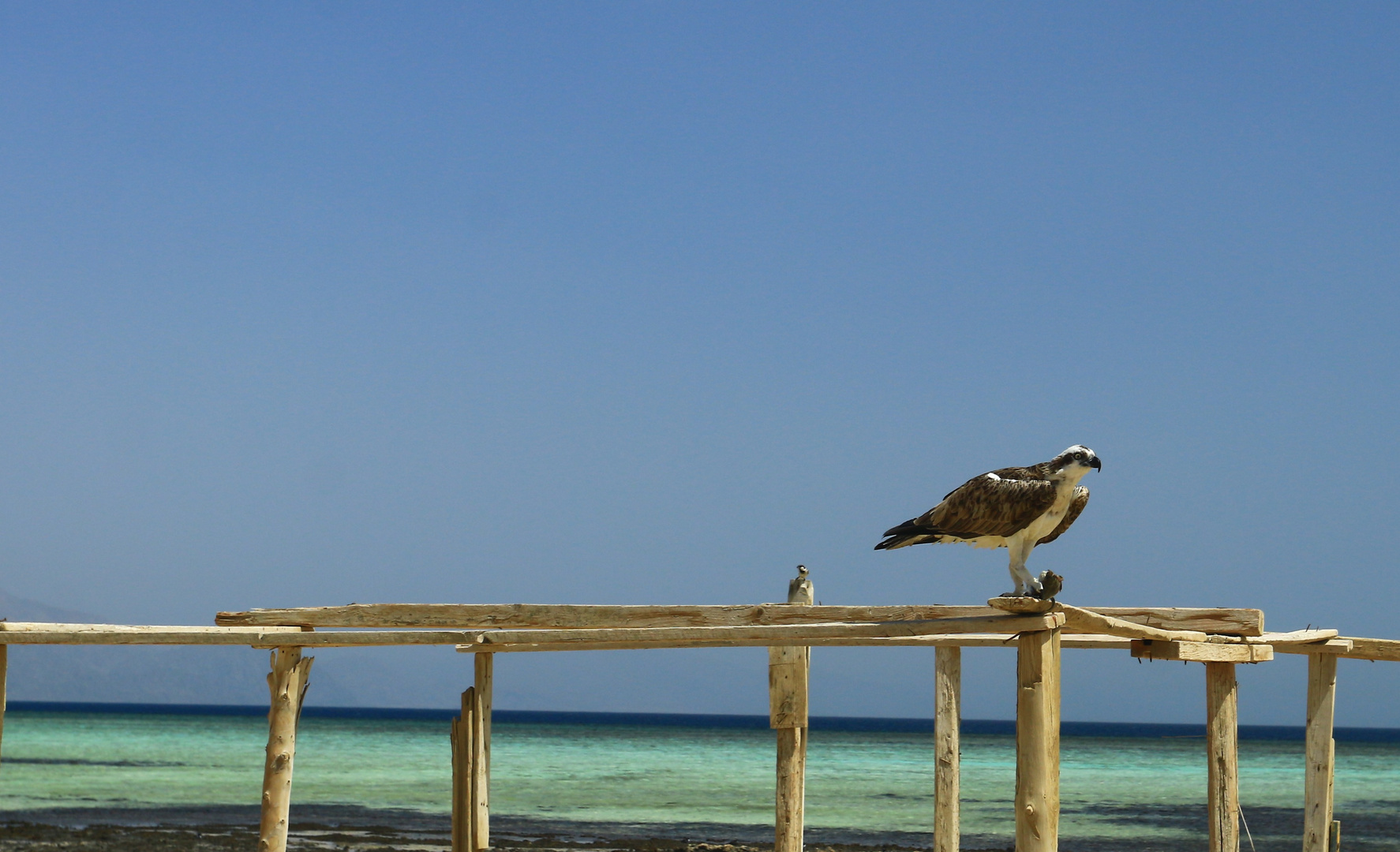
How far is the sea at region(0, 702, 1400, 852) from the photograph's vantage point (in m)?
28.4

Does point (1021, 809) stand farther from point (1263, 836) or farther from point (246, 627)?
point (1263, 836)

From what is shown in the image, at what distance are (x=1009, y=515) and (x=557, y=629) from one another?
3.48 m

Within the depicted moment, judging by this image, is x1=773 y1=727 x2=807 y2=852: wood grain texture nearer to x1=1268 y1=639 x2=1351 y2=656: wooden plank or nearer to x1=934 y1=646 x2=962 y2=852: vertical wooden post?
x1=934 y1=646 x2=962 y2=852: vertical wooden post

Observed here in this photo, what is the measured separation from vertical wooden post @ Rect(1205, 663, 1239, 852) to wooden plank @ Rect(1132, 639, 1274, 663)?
864 millimetres

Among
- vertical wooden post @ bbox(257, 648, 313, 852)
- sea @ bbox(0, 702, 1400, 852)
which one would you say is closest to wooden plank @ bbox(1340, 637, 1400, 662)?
sea @ bbox(0, 702, 1400, 852)

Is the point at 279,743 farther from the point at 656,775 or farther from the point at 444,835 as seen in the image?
the point at 656,775

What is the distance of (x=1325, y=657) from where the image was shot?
13031 mm

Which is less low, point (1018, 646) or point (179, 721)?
point (1018, 646)

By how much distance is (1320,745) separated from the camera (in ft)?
43.0

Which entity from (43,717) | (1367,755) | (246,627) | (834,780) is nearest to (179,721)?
(43,717)

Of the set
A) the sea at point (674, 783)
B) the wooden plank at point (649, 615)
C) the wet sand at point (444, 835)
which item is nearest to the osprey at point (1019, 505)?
the wooden plank at point (649, 615)

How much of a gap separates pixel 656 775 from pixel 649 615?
33220mm

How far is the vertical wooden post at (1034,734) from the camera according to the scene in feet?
26.3

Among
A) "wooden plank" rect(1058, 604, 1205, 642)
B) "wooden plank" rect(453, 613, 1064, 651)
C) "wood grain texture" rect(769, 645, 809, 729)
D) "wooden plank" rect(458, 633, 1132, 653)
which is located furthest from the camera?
"wood grain texture" rect(769, 645, 809, 729)
